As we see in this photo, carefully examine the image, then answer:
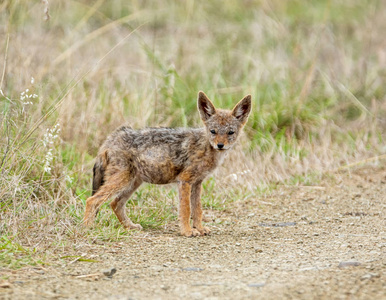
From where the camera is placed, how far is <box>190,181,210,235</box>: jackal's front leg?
6012 millimetres

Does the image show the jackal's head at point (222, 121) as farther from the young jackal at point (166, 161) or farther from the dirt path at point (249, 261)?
the dirt path at point (249, 261)

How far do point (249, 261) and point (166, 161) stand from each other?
164 centimetres

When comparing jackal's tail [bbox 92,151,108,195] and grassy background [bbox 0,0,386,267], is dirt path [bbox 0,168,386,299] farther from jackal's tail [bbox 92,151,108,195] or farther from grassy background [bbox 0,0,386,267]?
jackal's tail [bbox 92,151,108,195]

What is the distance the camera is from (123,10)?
41.4 ft

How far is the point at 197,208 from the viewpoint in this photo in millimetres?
6188

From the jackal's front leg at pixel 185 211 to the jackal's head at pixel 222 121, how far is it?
49 centimetres

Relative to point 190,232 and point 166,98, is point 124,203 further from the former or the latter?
point 166,98

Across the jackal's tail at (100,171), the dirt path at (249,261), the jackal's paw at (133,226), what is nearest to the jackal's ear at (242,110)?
the dirt path at (249,261)

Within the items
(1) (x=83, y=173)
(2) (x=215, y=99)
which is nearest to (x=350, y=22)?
(2) (x=215, y=99)

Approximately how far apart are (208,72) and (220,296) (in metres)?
6.48

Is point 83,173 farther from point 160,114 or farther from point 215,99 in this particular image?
point 215,99

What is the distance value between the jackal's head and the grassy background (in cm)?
88

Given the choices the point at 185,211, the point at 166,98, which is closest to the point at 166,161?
the point at 185,211

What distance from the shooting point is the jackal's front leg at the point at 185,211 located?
5867mm
